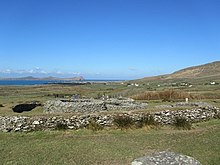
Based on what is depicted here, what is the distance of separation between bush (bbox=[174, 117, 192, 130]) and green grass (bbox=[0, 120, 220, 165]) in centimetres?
53

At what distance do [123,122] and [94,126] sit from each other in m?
1.95

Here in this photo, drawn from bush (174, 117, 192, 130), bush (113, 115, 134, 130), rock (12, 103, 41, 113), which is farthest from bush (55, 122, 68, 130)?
rock (12, 103, 41, 113)

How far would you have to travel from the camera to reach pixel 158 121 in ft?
68.3

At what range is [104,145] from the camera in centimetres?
1494

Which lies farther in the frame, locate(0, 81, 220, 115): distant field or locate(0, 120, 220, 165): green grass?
locate(0, 81, 220, 115): distant field

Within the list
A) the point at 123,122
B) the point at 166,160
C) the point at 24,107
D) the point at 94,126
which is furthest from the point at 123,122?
the point at 24,107

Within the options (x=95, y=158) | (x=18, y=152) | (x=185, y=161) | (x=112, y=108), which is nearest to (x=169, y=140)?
(x=95, y=158)

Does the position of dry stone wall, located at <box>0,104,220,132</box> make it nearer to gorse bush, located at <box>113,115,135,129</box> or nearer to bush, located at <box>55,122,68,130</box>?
bush, located at <box>55,122,68,130</box>

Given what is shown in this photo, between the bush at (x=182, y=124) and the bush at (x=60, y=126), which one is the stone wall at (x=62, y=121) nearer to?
the bush at (x=60, y=126)

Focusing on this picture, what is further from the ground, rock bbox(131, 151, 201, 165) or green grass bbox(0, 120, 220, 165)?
rock bbox(131, 151, 201, 165)

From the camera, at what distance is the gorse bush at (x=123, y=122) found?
19516 mm

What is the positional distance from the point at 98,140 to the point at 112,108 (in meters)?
12.9

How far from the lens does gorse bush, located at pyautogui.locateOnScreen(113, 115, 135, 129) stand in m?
19.5

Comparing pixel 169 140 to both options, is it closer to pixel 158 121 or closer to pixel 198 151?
pixel 198 151
